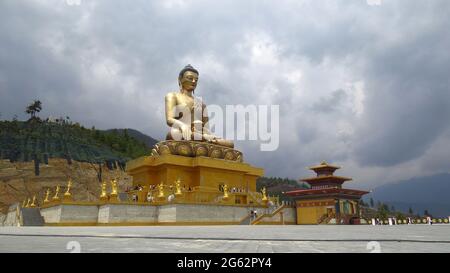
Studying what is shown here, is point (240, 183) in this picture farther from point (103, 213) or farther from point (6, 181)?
point (6, 181)

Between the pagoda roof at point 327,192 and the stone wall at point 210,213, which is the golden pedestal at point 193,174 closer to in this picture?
the stone wall at point 210,213

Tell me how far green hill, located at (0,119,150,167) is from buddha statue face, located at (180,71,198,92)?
3013 centimetres

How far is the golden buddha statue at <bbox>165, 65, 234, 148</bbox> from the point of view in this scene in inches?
1085

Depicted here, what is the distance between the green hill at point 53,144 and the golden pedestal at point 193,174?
30326 millimetres

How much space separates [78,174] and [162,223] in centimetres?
3713

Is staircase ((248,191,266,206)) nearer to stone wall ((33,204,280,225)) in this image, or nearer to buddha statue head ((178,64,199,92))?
stone wall ((33,204,280,225))

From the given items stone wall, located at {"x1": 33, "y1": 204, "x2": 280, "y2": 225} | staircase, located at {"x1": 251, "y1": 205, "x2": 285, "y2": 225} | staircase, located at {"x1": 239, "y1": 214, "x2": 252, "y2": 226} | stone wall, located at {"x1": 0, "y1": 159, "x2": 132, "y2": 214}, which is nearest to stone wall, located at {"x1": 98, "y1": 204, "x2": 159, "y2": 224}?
stone wall, located at {"x1": 33, "y1": 204, "x2": 280, "y2": 225}

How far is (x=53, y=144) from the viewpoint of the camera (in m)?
56.4

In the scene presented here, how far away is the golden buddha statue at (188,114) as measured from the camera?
27.5 m

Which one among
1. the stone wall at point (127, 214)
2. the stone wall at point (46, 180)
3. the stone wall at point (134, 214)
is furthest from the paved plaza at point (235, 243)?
the stone wall at point (46, 180)

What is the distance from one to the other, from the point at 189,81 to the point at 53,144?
3516 cm
